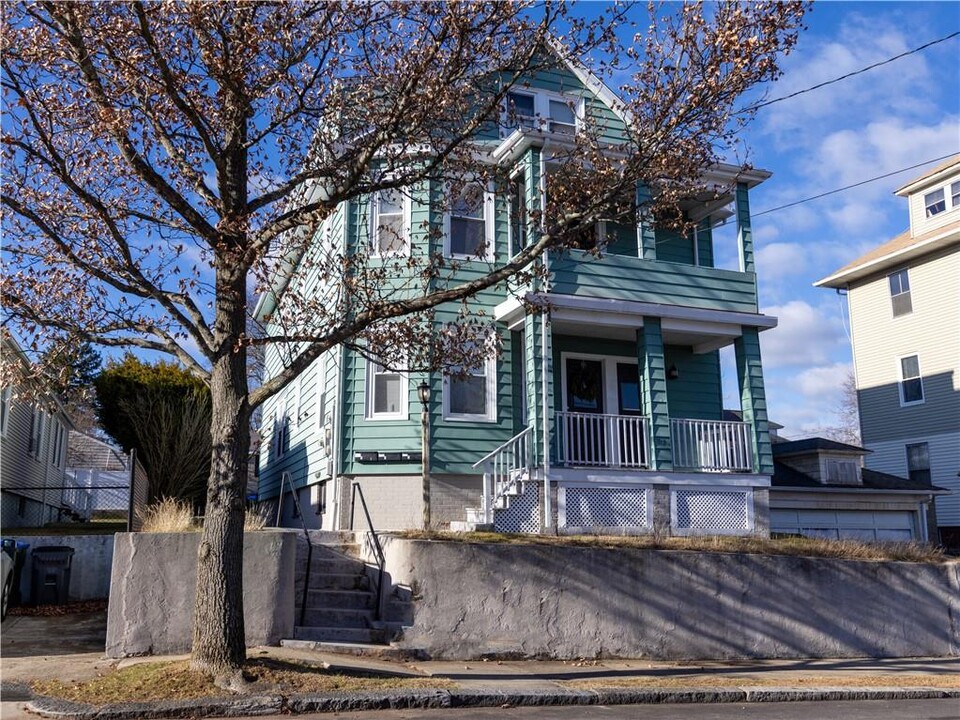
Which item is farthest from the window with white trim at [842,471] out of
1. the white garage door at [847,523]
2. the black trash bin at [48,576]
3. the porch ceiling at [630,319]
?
the black trash bin at [48,576]

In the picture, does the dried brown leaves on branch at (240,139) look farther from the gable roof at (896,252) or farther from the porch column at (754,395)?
the gable roof at (896,252)

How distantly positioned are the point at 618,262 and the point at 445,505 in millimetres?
5310

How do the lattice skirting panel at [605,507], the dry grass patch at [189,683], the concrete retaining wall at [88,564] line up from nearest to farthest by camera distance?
the dry grass patch at [189,683], the concrete retaining wall at [88,564], the lattice skirting panel at [605,507]

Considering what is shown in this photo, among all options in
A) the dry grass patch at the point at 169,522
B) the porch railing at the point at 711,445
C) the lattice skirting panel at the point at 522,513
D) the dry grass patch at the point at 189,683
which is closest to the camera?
the dry grass patch at the point at 189,683

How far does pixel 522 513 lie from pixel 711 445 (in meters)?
3.85

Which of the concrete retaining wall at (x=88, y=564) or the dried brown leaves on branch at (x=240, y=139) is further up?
the dried brown leaves on branch at (x=240, y=139)

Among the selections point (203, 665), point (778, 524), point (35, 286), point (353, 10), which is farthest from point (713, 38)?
point (778, 524)

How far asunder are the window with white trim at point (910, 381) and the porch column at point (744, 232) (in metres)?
13.9

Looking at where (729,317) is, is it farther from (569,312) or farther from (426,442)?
(426,442)

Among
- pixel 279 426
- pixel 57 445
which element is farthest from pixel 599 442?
pixel 57 445

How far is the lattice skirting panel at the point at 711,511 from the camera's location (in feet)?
48.2

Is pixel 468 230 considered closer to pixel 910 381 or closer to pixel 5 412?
pixel 5 412

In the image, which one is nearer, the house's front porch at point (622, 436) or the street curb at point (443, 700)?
the street curb at point (443, 700)

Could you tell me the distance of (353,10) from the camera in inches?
329
